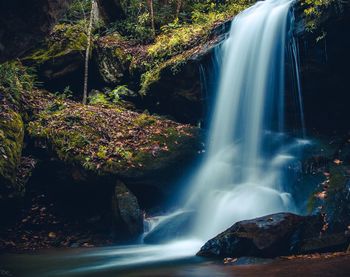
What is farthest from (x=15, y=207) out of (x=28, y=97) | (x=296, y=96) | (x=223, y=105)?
(x=296, y=96)

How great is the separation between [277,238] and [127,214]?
408cm

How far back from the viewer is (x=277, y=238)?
597cm

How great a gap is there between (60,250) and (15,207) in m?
1.92

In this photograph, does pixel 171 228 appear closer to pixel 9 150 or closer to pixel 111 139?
pixel 111 139

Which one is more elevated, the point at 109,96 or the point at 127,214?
the point at 109,96

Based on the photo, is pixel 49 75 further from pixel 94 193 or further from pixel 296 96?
pixel 296 96

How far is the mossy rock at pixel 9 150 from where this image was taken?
8141 mm

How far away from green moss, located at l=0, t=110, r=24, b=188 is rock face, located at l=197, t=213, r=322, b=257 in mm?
4646

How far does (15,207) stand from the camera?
Result: 9391mm

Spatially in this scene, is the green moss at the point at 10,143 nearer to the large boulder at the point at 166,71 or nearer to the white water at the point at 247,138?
the white water at the point at 247,138

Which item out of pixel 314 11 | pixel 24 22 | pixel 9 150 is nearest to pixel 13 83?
pixel 9 150

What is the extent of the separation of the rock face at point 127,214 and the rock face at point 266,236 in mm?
2939

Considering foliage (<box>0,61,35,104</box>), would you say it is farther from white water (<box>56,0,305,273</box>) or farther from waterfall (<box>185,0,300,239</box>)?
waterfall (<box>185,0,300,239</box>)

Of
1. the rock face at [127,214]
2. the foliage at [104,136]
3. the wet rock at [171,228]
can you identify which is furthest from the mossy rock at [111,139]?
the wet rock at [171,228]
